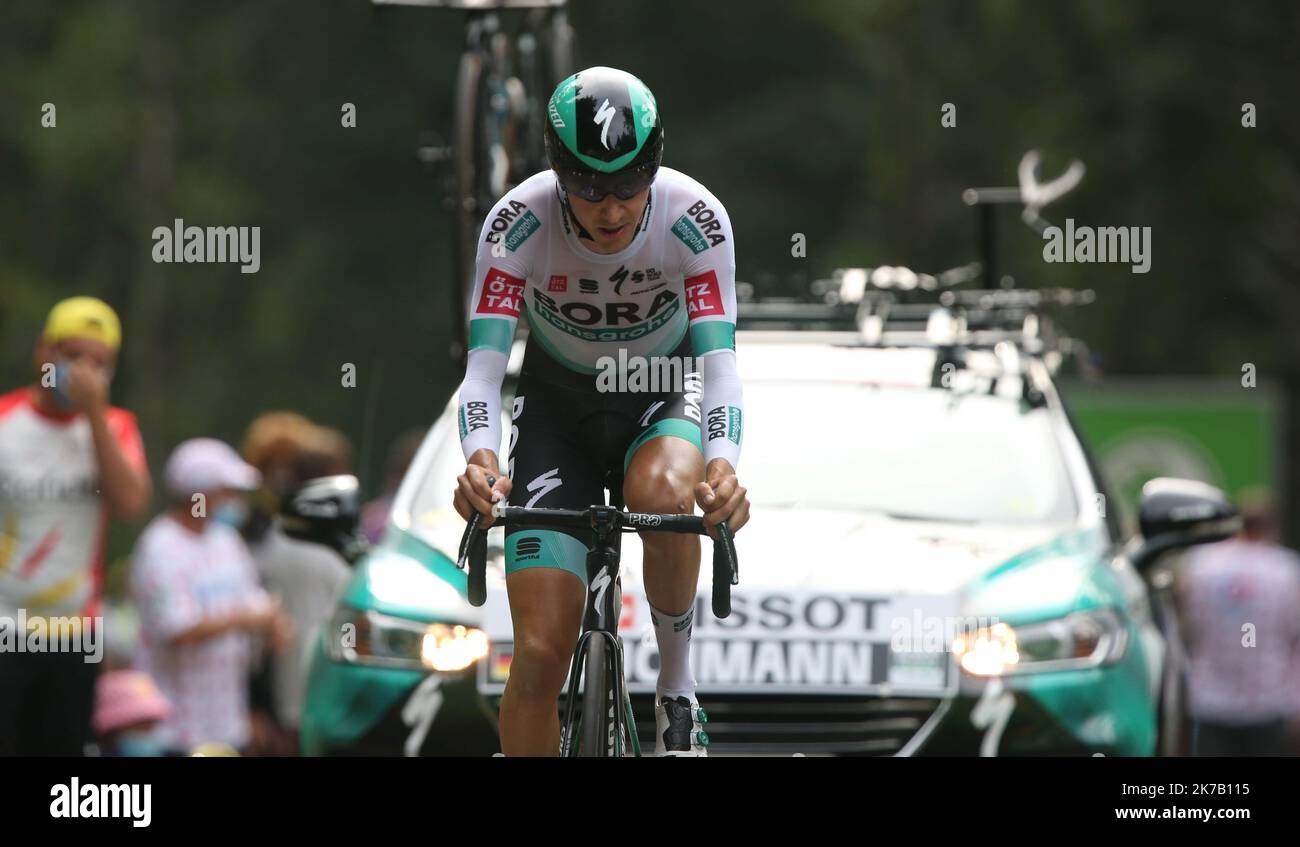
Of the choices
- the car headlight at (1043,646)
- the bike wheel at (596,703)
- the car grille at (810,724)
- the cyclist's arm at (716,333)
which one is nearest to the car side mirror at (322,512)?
the car grille at (810,724)

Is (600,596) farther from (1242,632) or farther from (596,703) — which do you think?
(1242,632)

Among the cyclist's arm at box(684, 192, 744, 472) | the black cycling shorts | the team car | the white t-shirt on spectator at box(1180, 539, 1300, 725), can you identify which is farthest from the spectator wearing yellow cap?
the white t-shirt on spectator at box(1180, 539, 1300, 725)

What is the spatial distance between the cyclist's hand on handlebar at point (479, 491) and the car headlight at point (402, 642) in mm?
1335

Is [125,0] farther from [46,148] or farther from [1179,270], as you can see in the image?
[1179,270]

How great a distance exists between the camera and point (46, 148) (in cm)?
3506

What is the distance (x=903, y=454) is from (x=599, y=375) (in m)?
1.77

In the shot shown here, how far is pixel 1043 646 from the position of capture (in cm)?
694

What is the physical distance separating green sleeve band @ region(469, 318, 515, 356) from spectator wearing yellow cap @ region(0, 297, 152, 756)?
10.1ft

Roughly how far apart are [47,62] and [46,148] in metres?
1.31

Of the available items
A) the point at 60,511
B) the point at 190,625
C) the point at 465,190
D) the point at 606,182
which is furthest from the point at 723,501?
the point at 190,625

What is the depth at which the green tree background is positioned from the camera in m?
26.6

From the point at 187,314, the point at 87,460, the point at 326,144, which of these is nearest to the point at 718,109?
the point at 326,144

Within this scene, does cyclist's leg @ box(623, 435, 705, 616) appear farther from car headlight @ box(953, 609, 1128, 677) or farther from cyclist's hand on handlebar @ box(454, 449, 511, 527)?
car headlight @ box(953, 609, 1128, 677)

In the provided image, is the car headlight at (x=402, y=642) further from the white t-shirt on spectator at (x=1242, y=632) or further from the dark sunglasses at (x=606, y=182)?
the white t-shirt on spectator at (x=1242, y=632)
